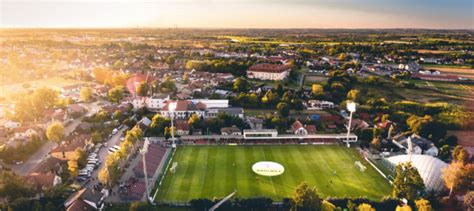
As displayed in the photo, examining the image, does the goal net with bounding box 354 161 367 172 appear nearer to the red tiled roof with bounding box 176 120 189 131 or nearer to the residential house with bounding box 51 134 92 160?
the red tiled roof with bounding box 176 120 189 131

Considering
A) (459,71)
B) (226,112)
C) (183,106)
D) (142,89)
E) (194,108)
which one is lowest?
(226,112)

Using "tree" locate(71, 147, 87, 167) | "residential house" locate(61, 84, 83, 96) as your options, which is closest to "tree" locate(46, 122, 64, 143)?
"tree" locate(71, 147, 87, 167)

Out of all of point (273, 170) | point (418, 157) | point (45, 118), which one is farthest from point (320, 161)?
point (45, 118)

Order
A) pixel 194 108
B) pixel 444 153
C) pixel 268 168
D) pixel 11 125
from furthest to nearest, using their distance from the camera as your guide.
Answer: pixel 194 108
pixel 11 125
pixel 444 153
pixel 268 168

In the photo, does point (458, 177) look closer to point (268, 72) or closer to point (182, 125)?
point (182, 125)

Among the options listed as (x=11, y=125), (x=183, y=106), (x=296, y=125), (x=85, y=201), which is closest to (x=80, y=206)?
(x=85, y=201)

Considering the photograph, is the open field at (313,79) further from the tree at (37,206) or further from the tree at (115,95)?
the tree at (37,206)

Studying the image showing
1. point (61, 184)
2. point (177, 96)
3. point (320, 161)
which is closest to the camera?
point (61, 184)

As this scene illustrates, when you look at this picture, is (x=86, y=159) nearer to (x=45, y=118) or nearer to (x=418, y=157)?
(x=45, y=118)
